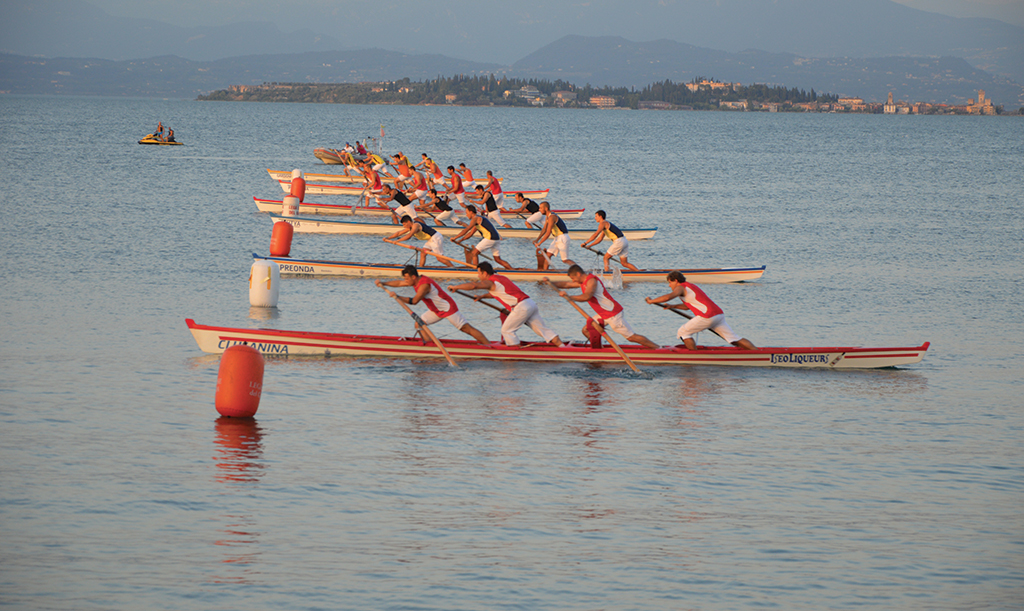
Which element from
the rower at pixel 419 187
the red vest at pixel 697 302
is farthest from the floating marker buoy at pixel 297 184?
the red vest at pixel 697 302

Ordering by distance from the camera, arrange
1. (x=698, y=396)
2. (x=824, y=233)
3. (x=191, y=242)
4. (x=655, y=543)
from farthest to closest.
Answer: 1. (x=824, y=233)
2. (x=191, y=242)
3. (x=698, y=396)
4. (x=655, y=543)

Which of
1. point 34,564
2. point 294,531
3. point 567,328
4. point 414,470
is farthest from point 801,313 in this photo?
point 34,564

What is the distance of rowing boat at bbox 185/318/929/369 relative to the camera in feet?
62.6

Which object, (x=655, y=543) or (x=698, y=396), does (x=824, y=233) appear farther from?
(x=655, y=543)

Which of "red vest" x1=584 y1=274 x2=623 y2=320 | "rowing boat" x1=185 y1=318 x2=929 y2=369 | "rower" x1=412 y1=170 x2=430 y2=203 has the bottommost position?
"rowing boat" x1=185 y1=318 x2=929 y2=369

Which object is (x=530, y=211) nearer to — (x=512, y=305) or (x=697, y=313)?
(x=512, y=305)

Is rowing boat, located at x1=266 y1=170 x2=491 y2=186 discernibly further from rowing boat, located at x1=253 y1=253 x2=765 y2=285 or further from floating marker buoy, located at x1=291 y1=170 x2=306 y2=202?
rowing boat, located at x1=253 y1=253 x2=765 y2=285

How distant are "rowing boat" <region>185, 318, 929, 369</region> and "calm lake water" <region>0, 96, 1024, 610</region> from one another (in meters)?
0.28

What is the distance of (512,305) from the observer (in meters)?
19.6

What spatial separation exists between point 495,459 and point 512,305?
599 centimetres

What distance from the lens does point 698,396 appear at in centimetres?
1775

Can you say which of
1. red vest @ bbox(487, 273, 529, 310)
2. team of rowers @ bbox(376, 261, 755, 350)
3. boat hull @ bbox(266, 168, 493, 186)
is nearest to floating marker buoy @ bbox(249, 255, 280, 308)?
team of rowers @ bbox(376, 261, 755, 350)

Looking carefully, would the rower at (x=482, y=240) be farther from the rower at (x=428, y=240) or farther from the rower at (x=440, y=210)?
the rower at (x=440, y=210)

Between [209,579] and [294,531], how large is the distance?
1403mm
